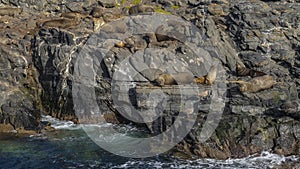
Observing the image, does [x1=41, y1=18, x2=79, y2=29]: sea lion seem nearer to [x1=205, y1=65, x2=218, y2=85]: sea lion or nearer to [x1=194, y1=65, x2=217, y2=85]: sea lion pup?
[x1=194, y1=65, x2=217, y2=85]: sea lion pup

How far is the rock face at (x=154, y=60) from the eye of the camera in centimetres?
2134

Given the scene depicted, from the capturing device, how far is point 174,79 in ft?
76.3

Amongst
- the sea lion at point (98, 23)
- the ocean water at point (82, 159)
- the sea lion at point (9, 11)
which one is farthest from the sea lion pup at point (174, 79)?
the sea lion at point (9, 11)

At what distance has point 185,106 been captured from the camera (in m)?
21.3

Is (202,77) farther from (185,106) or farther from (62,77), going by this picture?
(62,77)

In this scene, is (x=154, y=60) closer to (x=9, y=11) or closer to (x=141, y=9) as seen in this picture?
(x=141, y=9)

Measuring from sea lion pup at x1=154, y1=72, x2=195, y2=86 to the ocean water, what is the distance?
573cm

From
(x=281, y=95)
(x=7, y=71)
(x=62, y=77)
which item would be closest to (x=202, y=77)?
(x=281, y=95)

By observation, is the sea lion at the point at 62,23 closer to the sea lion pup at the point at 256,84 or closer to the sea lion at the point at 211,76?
the sea lion at the point at 211,76

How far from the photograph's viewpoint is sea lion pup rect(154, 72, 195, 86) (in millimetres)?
23250

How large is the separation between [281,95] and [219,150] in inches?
231

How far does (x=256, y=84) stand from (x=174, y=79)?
5046 millimetres

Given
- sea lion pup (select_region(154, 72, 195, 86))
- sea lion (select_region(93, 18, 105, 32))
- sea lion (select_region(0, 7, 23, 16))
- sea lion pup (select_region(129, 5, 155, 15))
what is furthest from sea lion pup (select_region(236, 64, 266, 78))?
sea lion (select_region(0, 7, 23, 16))

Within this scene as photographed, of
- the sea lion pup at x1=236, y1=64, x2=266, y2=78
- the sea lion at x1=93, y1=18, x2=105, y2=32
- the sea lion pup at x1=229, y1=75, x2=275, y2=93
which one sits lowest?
the sea lion pup at x1=229, y1=75, x2=275, y2=93
